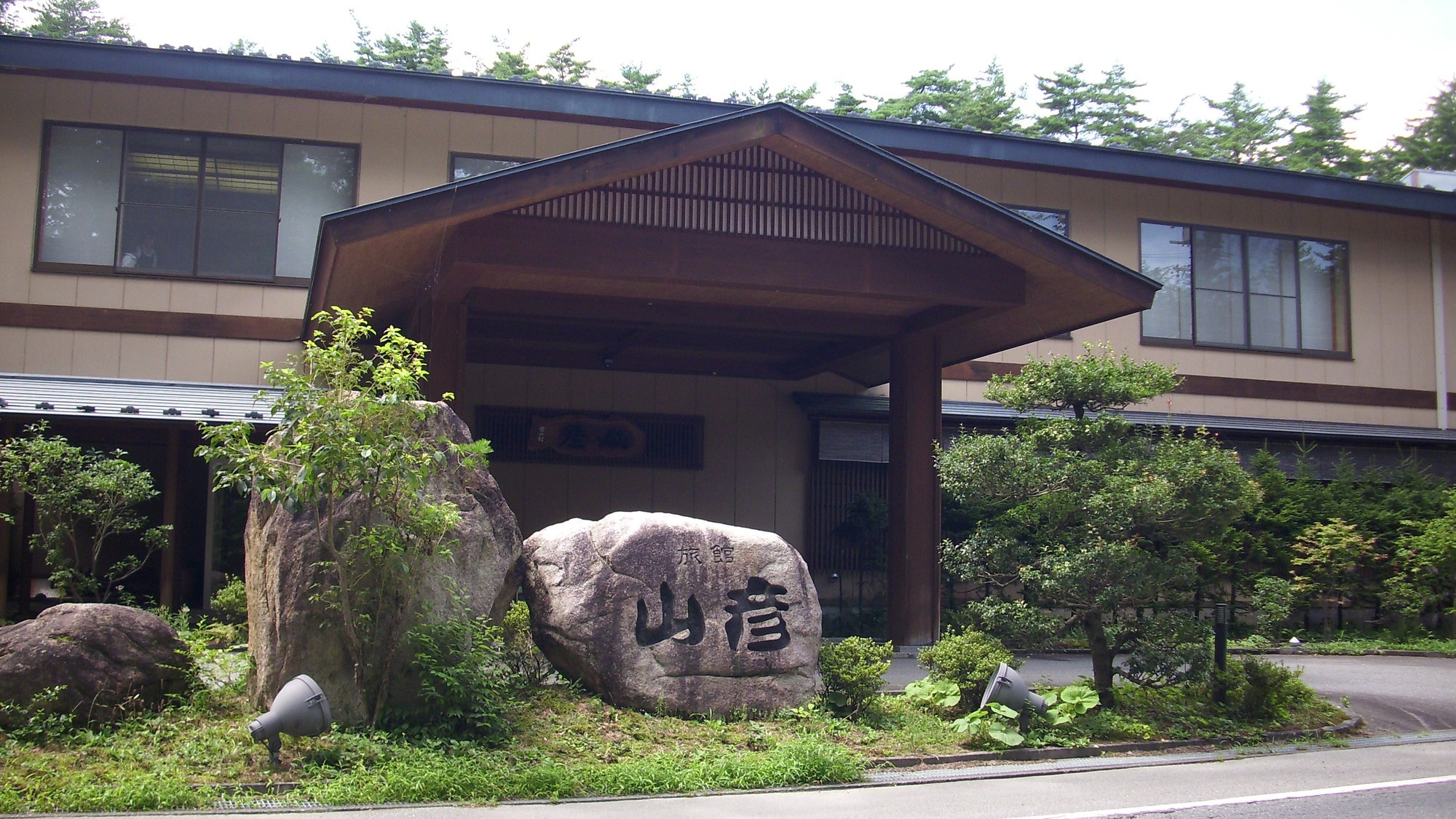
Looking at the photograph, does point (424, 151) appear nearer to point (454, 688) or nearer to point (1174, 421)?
point (454, 688)

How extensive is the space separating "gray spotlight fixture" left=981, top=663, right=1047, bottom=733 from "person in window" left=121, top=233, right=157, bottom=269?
12985mm

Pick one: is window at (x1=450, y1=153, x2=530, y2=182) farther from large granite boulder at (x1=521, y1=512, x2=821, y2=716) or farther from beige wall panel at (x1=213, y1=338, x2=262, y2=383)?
large granite boulder at (x1=521, y1=512, x2=821, y2=716)

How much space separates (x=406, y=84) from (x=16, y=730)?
36.3 ft

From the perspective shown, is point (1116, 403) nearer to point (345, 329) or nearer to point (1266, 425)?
point (345, 329)

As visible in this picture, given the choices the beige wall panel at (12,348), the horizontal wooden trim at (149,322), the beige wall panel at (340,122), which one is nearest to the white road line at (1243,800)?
the horizontal wooden trim at (149,322)

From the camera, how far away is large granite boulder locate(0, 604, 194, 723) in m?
8.26

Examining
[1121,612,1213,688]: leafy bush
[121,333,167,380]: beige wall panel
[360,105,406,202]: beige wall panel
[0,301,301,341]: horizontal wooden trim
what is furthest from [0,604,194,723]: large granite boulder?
[360,105,406,202]: beige wall panel

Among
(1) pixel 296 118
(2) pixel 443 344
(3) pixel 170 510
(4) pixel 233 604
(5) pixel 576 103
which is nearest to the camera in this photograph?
(4) pixel 233 604

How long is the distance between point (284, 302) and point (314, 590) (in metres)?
8.98

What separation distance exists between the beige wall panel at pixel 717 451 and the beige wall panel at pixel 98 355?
853cm

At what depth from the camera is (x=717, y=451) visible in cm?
1866

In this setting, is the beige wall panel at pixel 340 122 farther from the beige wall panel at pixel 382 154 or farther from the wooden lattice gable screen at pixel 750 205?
the wooden lattice gable screen at pixel 750 205

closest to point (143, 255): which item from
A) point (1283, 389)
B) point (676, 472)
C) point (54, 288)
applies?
point (54, 288)

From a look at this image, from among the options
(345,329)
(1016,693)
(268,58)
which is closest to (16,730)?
(345,329)
